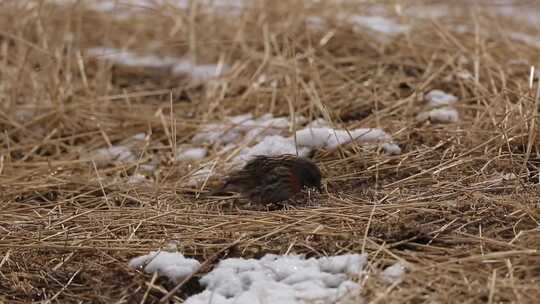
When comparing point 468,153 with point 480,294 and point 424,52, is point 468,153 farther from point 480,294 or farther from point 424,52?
point 424,52

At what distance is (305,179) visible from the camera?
87.9 inches

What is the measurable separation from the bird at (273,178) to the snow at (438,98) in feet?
2.27

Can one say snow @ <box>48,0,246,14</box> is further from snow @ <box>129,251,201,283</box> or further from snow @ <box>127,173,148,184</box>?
snow @ <box>129,251,201,283</box>

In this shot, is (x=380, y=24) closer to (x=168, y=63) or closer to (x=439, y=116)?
(x=168, y=63)

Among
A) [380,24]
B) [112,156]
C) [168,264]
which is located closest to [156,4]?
[380,24]

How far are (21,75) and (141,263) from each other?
4.57ft

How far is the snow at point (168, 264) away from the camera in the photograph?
182 cm

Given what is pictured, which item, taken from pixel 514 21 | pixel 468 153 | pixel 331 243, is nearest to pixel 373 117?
pixel 468 153

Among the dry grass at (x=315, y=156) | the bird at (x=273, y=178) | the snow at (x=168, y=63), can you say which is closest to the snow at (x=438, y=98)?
the dry grass at (x=315, y=156)

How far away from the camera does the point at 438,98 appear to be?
9.41ft

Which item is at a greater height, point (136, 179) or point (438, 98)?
point (438, 98)

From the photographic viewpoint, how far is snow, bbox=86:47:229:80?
3.41m

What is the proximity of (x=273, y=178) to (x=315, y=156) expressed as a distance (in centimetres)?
29

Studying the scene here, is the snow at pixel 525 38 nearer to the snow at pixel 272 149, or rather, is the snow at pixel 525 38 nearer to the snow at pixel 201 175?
the snow at pixel 272 149
